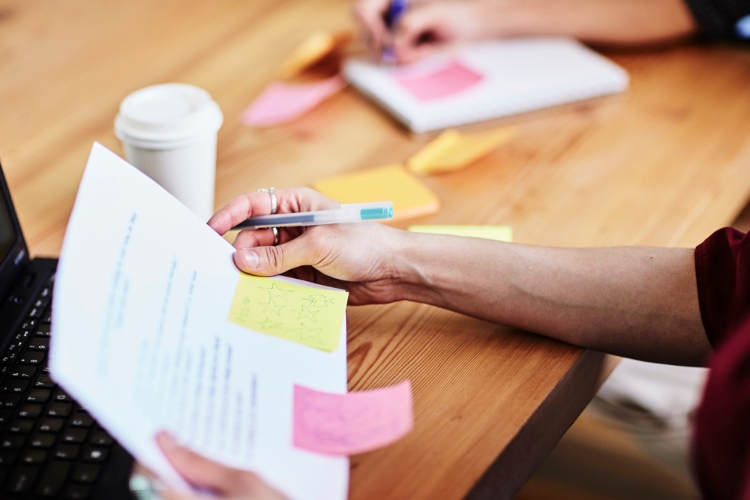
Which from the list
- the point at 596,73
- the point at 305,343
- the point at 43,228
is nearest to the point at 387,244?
the point at 305,343

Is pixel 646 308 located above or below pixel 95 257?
below

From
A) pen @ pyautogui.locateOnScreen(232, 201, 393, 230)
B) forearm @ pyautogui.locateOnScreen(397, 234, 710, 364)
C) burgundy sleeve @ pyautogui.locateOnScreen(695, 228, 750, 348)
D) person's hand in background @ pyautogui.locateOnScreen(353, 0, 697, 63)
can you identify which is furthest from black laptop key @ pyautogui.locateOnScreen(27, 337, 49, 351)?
person's hand in background @ pyautogui.locateOnScreen(353, 0, 697, 63)

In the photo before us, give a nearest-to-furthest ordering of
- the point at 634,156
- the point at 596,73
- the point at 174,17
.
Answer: the point at 634,156 < the point at 596,73 < the point at 174,17

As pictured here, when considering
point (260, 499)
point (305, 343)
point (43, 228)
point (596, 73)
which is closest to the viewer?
point (260, 499)

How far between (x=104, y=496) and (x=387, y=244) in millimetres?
357

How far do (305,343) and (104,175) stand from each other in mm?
224

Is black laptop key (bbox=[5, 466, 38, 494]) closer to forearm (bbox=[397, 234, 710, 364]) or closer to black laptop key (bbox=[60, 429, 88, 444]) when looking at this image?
black laptop key (bbox=[60, 429, 88, 444])

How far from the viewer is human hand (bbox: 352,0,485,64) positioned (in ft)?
3.82

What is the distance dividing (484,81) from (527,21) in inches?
7.6

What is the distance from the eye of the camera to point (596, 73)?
44.9 inches

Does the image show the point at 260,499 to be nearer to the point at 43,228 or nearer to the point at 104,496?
the point at 104,496

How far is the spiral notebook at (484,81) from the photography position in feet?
3.52

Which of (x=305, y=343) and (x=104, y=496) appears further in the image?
(x=305, y=343)

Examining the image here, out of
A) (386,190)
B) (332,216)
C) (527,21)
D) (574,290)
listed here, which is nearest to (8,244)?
(332,216)
